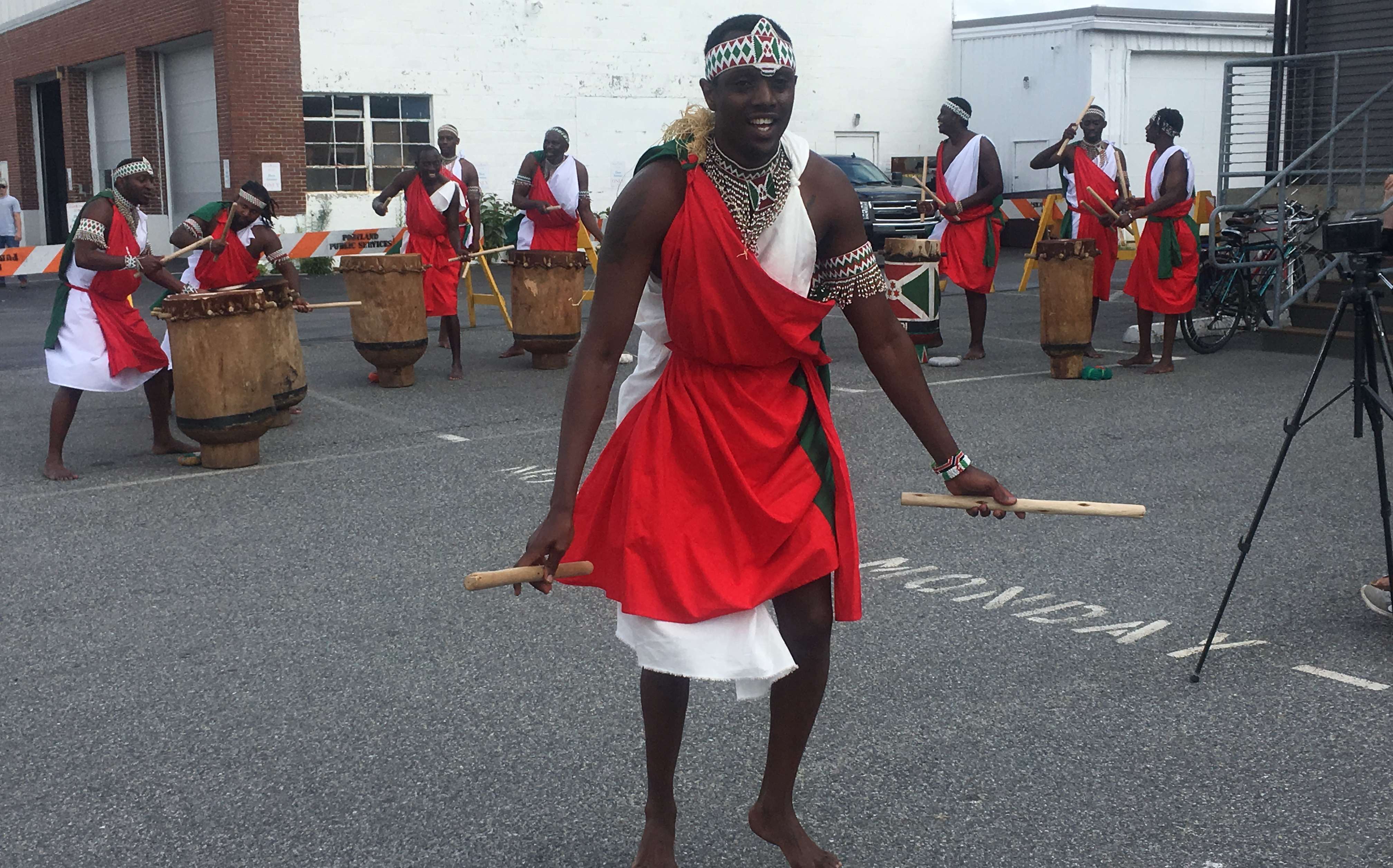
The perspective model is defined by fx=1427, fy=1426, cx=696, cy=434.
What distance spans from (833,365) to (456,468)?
487 centimetres

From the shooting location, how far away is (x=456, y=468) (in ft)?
25.9

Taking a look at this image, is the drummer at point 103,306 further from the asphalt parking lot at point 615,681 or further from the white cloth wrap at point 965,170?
the white cloth wrap at point 965,170

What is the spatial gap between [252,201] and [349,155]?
16.9 meters

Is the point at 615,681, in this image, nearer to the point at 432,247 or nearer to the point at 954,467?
the point at 954,467

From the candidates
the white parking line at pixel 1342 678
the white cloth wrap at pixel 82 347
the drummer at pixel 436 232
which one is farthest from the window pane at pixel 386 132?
the white parking line at pixel 1342 678

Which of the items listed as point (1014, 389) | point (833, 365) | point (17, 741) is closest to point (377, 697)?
point (17, 741)

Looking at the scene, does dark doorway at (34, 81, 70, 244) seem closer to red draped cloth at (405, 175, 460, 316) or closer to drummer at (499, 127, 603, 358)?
drummer at (499, 127, 603, 358)

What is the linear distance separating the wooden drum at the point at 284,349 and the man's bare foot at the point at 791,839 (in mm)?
5934

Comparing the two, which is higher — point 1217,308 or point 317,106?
point 317,106

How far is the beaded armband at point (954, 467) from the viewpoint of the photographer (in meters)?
3.38

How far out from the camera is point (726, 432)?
10.4ft

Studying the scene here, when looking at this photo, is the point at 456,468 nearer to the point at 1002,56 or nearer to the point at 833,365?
the point at 833,365

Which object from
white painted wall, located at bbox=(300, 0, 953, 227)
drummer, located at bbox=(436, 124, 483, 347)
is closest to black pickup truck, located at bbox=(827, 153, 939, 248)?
white painted wall, located at bbox=(300, 0, 953, 227)

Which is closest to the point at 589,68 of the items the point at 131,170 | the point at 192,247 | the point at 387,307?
the point at 387,307
